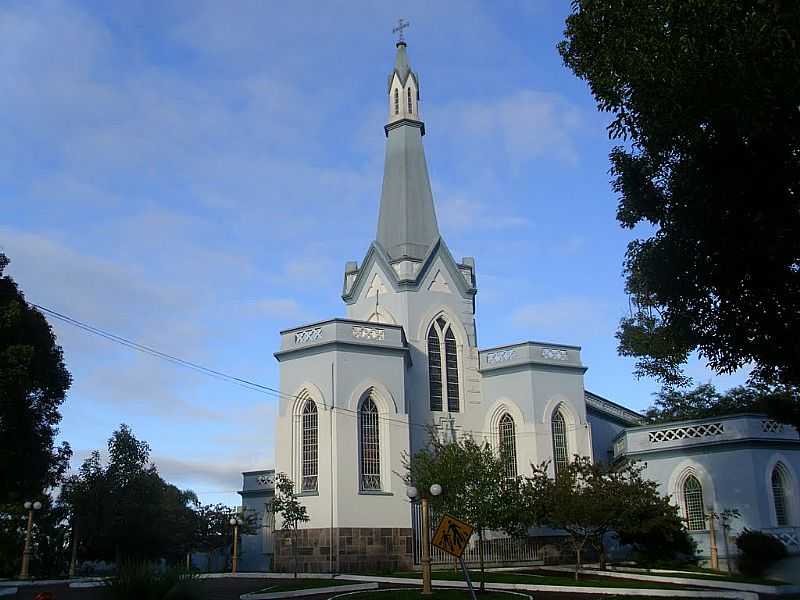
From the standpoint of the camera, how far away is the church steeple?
136 feet

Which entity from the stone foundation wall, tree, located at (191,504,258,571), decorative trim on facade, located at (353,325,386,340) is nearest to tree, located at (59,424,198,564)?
tree, located at (191,504,258,571)

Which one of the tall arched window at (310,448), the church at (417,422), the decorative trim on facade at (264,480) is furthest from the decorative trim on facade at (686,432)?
the decorative trim on facade at (264,480)

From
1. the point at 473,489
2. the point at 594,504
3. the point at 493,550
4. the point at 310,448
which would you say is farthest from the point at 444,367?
the point at 473,489

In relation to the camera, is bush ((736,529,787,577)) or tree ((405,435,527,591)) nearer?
tree ((405,435,527,591))

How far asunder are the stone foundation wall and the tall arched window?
6.19ft

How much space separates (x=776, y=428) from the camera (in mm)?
33094

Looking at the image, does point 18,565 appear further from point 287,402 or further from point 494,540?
point 494,540

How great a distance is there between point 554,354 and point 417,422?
22.8ft

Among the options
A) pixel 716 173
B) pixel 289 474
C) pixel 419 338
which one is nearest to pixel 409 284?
pixel 419 338

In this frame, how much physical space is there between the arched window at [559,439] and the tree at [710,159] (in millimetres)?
17701

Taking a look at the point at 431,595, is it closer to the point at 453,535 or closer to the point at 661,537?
the point at 453,535

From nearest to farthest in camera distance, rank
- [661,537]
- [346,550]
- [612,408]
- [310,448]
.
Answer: [346,550] < [661,537] < [310,448] < [612,408]

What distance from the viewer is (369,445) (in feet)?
112

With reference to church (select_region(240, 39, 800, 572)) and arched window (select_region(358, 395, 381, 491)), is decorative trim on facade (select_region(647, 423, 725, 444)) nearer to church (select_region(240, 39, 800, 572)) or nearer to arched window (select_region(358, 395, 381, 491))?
church (select_region(240, 39, 800, 572))
